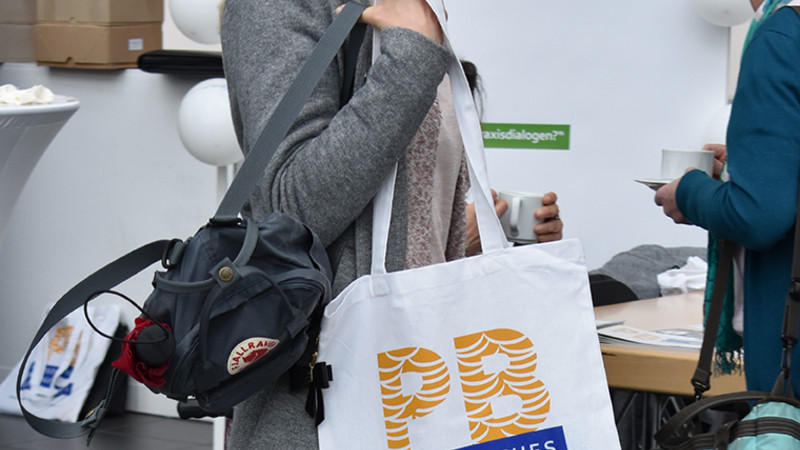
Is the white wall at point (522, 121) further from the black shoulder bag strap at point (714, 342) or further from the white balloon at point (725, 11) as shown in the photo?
the black shoulder bag strap at point (714, 342)

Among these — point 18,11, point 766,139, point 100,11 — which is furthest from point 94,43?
point 766,139

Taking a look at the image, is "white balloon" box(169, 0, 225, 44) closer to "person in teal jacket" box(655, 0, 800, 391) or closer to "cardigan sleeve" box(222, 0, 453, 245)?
"person in teal jacket" box(655, 0, 800, 391)

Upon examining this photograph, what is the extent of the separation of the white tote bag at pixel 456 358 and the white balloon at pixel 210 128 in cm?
202

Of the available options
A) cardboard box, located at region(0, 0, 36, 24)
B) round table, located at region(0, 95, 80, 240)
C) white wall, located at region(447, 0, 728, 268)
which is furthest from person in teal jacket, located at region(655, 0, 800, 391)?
cardboard box, located at region(0, 0, 36, 24)

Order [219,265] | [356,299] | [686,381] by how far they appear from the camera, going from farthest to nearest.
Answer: [686,381]
[356,299]
[219,265]

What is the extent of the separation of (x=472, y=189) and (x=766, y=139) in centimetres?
53

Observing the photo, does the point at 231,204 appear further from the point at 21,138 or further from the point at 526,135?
the point at 526,135

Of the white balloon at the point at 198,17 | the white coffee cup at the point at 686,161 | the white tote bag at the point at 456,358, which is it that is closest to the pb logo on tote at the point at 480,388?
the white tote bag at the point at 456,358

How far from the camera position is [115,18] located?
12.3ft

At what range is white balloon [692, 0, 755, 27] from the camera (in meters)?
3.38

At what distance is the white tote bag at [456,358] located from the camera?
98 centimetres

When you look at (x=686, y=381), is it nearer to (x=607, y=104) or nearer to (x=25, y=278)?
(x=607, y=104)

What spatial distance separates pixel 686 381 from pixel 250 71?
117 cm

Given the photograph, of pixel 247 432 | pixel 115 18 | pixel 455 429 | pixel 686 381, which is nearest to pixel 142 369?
pixel 247 432
